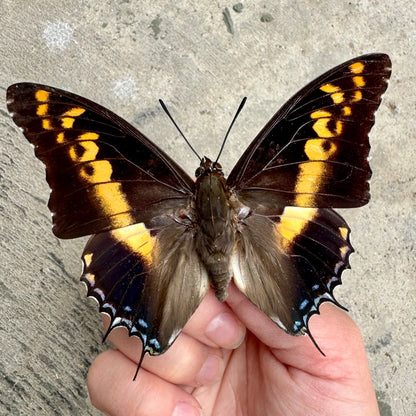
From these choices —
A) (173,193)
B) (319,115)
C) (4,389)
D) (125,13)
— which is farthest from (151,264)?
(125,13)

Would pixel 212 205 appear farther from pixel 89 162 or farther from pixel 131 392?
pixel 131 392

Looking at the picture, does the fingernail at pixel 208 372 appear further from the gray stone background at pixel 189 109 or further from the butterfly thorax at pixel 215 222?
the gray stone background at pixel 189 109

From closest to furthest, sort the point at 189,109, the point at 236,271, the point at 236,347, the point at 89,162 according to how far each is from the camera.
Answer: the point at 89,162 < the point at 236,271 < the point at 236,347 < the point at 189,109

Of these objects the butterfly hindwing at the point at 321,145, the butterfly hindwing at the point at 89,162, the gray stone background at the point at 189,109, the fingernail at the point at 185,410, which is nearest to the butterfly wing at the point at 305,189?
the butterfly hindwing at the point at 321,145

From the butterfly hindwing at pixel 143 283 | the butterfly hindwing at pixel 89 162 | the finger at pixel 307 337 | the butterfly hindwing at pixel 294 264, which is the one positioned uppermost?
the butterfly hindwing at pixel 89 162

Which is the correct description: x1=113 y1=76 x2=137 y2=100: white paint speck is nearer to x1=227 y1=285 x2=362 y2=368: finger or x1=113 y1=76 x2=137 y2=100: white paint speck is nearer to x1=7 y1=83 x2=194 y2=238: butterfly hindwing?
x1=7 y1=83 x2=194 y2=238: butterfly hindwing

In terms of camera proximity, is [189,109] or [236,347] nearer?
[236,347]

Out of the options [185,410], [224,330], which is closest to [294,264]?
[224,330]
